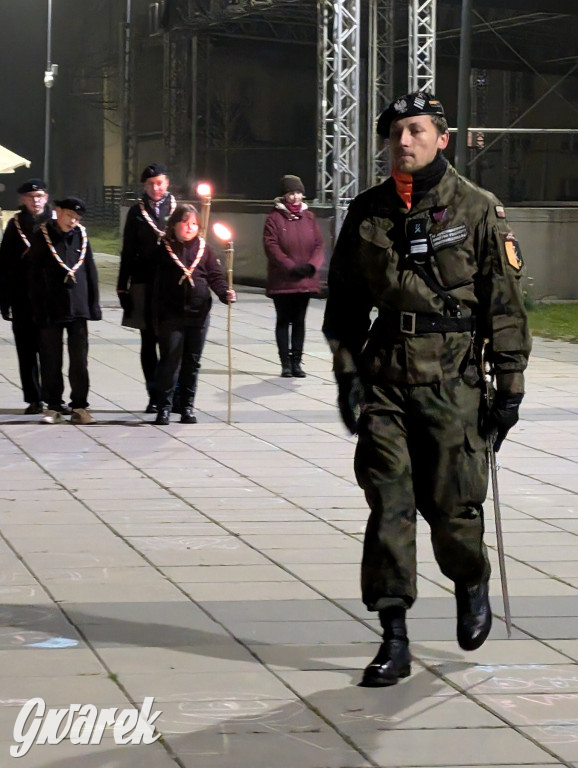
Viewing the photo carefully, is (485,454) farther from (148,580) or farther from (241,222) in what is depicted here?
(241,222)

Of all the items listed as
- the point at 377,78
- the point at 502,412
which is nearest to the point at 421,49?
the point at 377,78

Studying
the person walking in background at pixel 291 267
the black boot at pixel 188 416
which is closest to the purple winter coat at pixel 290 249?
the person walking in background at pixel 291 267

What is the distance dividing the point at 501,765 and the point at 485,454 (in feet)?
3.97

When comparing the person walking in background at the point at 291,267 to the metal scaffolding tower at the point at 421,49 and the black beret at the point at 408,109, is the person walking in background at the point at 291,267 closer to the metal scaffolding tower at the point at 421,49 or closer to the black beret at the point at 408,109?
the black beret at the point at 408,109

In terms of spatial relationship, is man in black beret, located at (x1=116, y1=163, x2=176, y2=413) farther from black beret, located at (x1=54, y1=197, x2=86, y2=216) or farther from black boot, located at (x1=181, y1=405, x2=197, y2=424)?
black beret, located at (x1=54, y1=197, x2=86, y2=216)

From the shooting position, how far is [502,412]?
4.88 m

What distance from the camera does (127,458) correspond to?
9453mm

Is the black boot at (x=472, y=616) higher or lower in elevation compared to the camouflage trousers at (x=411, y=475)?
lower

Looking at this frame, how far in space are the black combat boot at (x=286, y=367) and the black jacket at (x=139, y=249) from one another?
2.45m

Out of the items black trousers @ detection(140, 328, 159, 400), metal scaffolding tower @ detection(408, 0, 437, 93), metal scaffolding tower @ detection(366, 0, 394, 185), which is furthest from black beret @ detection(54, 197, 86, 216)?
metal scaffolding tower @ detection(366, 0, 394, 185)

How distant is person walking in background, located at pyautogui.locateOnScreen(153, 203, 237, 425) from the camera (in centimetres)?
1109

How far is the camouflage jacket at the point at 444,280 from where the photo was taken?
4.87 metres

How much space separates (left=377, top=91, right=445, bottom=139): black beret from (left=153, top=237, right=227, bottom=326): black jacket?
20.4 feet

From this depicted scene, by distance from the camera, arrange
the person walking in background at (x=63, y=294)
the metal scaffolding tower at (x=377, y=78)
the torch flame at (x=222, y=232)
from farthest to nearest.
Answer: the metal scaffolding tower at (x=377, y=78) < the person walking in background at (x=63, y=294) < the torch flame at (x=222, y=232)
